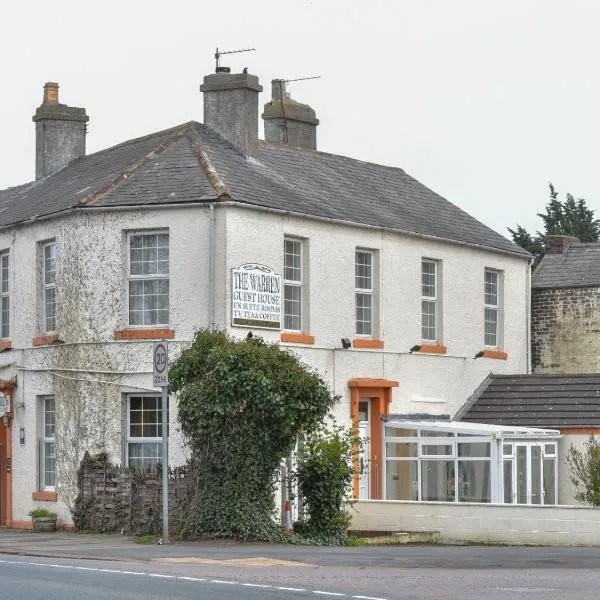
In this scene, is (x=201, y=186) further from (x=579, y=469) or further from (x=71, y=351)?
(x=579, y=469)

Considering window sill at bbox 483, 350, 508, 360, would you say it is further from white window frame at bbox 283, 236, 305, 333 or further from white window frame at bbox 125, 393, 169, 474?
white window frame at bbox 125, 393, 169, 474

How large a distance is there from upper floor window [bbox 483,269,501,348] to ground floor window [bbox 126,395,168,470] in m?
10.9

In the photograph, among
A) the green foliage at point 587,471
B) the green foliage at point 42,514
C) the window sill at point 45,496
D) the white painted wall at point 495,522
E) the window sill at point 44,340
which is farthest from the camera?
the green foliage at point 587,471

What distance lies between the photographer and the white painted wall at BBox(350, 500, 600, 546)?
26.2m

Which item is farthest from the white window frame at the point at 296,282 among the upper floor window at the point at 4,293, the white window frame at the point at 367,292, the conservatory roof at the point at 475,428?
the upper floor window at the point at 4,293

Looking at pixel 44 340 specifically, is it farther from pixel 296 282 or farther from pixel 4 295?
pixel 296 282

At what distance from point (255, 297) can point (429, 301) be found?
676 cm

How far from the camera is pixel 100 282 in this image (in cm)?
2955

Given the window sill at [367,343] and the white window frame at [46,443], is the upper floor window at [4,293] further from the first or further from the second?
the window sill at [367,343]

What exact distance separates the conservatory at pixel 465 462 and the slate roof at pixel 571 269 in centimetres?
894

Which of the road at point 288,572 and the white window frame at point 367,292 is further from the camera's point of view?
the white window frame at point 367,292

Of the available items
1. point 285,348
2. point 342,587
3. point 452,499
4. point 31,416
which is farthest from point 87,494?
point 342,587

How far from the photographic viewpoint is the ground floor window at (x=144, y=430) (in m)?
29.0

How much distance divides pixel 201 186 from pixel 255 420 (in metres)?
5.64
